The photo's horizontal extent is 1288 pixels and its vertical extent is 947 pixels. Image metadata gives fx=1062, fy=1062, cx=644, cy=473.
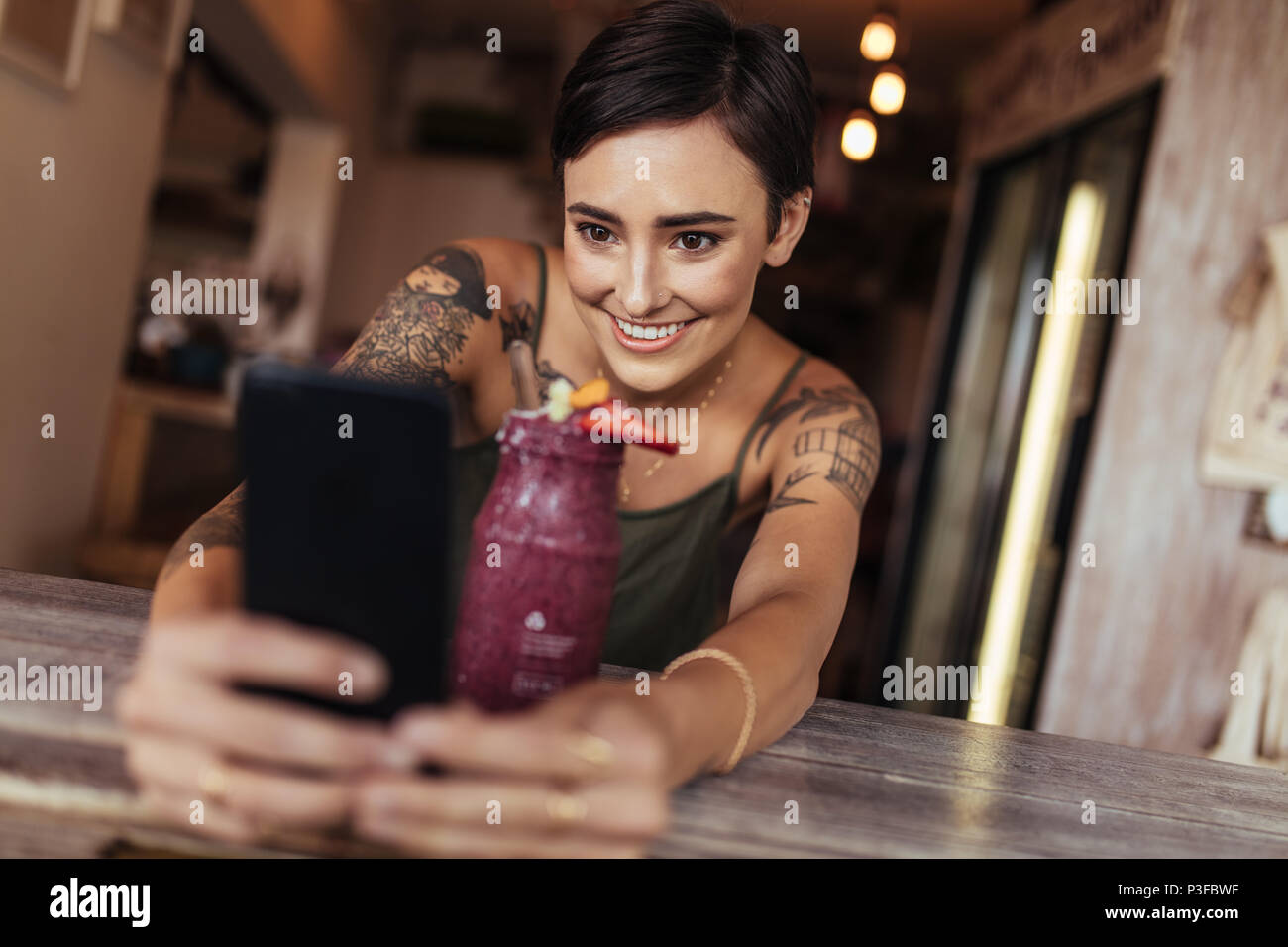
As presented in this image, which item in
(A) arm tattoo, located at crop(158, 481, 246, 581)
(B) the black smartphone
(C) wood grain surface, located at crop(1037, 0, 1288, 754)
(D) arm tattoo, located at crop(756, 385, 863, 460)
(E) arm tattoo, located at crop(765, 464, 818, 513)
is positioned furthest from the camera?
(C) wood grain surface, located at crop(1037, 0, 1288, 754)

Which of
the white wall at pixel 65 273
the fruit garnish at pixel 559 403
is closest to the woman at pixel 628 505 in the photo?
the fruit garnish at pixel 559 403

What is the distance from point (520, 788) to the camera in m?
0.58

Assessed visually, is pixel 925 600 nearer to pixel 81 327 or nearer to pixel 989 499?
pixel 989 499

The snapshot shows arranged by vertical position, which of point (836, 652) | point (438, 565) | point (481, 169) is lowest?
point (836, 652)

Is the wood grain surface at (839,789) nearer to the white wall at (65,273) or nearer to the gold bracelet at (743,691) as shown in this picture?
the gold bracelet at (743,691)

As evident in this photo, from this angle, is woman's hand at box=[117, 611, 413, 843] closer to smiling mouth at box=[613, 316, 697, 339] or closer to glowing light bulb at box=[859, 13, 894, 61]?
smiling mouth at box=[613, 316, 697, 339]

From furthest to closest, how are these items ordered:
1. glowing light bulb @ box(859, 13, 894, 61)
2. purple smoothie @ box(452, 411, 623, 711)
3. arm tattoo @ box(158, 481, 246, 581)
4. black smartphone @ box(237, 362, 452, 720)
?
glowing light bulb @ box(859, 13, 894, 61), arm tattoo @ box(158, 481, 246, 581), purple smoothie @ box(452, 411, 623, 711), black smartphone @ box(237, 362, 452, 720)

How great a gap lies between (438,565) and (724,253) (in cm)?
72

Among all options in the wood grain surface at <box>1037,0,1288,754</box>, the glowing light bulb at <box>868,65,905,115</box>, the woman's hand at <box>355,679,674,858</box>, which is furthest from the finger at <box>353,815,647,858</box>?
the glowing light bulb at <box>868,65,905,115</box>

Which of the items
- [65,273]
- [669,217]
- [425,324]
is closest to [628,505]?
[425,324]

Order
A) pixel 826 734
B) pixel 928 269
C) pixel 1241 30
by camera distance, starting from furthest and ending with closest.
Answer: pixel 928 269
pixel 1241 30
pixel 826 734

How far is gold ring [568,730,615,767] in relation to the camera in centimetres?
57

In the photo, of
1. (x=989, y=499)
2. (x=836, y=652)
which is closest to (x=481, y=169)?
(x=836, y=652)

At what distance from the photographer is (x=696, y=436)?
1.51 m
